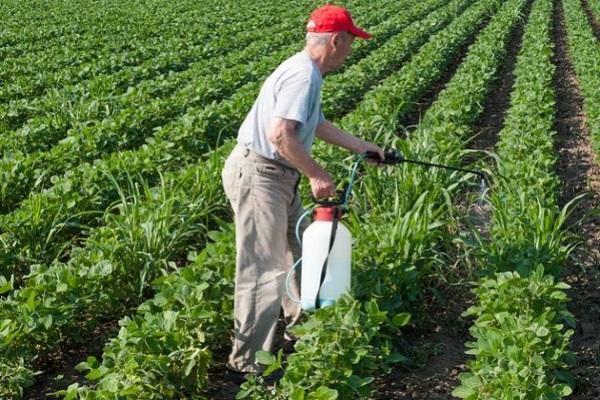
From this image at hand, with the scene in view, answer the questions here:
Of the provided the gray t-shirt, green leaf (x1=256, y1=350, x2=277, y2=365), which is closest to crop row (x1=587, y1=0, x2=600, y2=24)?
the gray t-shirt

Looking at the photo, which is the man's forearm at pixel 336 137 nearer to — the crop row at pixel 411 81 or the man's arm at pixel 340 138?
the man's arm at pixel 340 138

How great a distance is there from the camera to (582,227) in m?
6.17

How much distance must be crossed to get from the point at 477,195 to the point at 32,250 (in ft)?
11.2

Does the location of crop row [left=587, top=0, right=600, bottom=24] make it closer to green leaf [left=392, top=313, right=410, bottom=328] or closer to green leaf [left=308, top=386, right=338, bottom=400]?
green leaf [left=392, top=313, right=410, bottom=328]

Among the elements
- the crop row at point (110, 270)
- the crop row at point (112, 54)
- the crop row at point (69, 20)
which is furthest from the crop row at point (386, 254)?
the crop row at point (69, 20)

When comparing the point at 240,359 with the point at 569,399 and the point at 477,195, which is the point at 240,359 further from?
the point at 477,195

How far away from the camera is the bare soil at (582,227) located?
421 cm

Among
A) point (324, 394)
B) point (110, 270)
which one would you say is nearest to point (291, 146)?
point (324, 394)

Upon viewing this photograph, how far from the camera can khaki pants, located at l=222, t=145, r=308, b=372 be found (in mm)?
3750

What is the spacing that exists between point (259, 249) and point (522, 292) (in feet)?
4.70

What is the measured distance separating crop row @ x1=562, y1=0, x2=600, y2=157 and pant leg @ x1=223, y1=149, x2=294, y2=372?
5320mm

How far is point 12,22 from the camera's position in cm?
2047

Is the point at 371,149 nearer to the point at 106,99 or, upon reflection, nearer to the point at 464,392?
the point at 464,392

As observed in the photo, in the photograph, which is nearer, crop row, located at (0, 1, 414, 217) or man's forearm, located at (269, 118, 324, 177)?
man's forearm, located at (269, 118, 324, 177)
